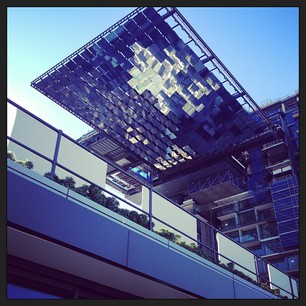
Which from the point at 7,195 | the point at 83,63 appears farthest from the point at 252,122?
the point at 7,195

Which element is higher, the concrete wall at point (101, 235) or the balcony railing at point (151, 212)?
the balcony railing at point (151, 212)

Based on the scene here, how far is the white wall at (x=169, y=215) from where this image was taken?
8281 mm

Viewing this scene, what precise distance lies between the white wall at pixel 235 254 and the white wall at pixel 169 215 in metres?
0.77

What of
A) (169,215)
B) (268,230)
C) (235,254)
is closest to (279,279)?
(235,254)

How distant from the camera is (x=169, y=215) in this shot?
9078 mm

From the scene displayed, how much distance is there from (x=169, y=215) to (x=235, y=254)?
9.11 ft

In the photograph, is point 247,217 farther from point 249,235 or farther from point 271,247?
point 271,247

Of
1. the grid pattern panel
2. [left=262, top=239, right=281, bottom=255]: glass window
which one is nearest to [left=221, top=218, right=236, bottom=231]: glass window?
[left=262, top=239, right=281, bottom=255]: glass window

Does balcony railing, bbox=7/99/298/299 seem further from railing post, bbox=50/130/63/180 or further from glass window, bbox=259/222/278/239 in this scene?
glass window, bbox=259/222/278/239

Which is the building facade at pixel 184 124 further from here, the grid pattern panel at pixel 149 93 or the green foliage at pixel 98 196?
the green foliage at pixel 98 196

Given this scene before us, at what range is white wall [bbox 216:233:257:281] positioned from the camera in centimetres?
1020

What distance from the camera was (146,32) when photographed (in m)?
26.2

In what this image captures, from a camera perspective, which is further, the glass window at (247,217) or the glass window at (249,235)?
the glass window at (247,217)

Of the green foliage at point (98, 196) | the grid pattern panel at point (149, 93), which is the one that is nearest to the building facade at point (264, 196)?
the grid pattern panel at point (149, 93)
